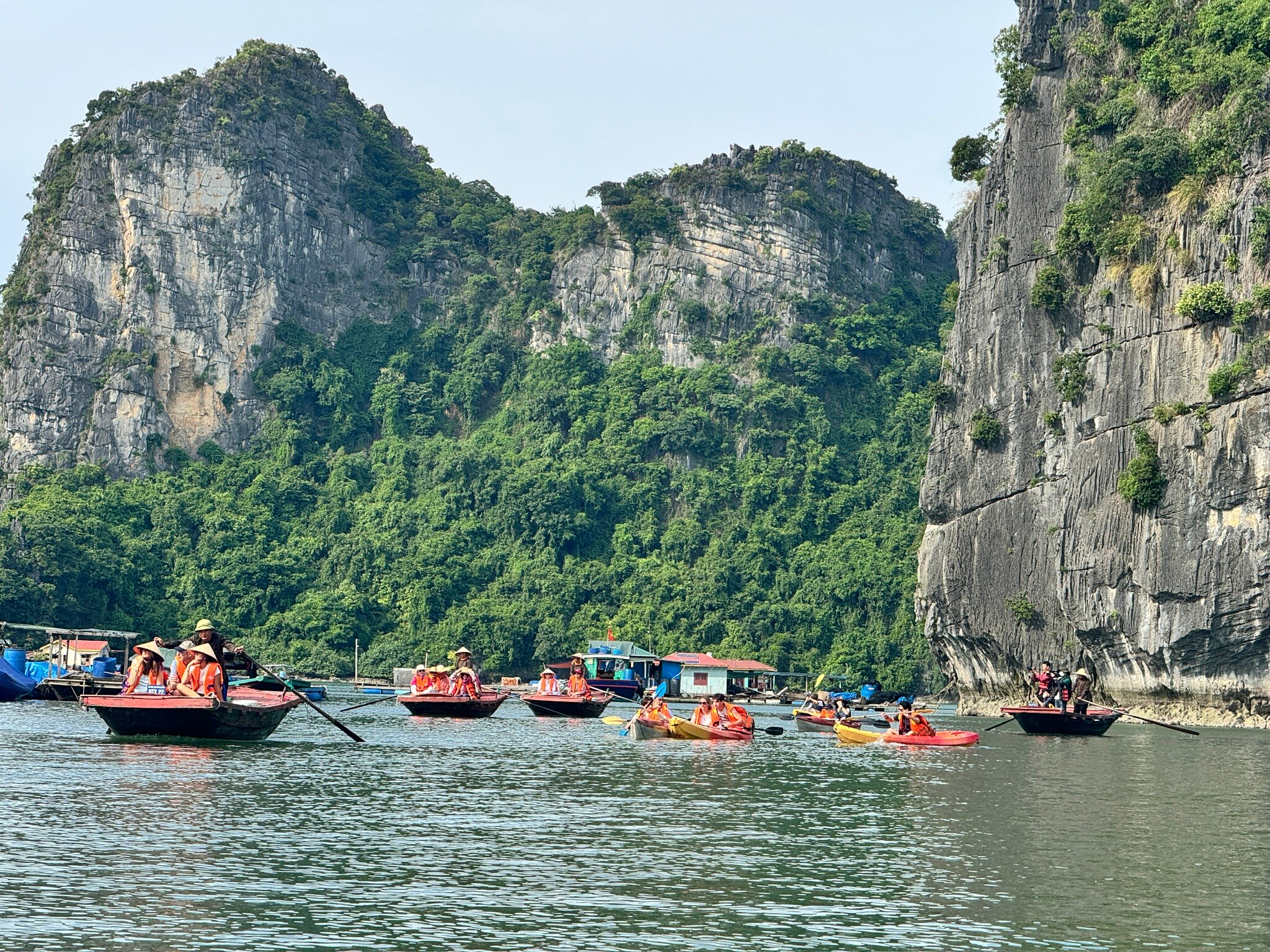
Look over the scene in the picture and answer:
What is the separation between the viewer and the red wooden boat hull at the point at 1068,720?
49.2 meters

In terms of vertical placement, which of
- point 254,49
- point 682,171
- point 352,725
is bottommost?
point 352,725

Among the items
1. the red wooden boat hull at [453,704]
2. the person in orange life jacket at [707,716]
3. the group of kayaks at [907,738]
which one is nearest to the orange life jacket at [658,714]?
the person in orange life jacket at [707,716]

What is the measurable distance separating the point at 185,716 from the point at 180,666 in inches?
49.9

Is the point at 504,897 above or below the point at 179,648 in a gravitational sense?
below

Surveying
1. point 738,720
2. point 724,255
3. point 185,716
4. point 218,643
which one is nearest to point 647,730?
point 738,720

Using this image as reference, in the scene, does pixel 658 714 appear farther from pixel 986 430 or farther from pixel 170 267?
pixel 170 267

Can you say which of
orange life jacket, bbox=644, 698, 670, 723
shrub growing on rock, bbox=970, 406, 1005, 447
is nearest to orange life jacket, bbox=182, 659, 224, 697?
orange life jacket, bbox=644, 698, 670, 723

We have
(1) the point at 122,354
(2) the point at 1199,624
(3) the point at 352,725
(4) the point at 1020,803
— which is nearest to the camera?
(4) the point at 1020,803

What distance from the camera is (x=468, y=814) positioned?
2372 cm

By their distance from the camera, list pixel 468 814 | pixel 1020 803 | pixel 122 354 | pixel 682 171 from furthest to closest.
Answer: pixel 682 171 < pixel 122 354 < pixel 1020 803 < pixel 468 814

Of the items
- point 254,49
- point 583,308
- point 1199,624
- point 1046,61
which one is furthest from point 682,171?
point 1199,624

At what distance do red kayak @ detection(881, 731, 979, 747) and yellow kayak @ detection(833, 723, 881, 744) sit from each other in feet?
2.72

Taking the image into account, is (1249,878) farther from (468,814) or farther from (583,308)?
(583,308)

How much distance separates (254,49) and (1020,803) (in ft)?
365
